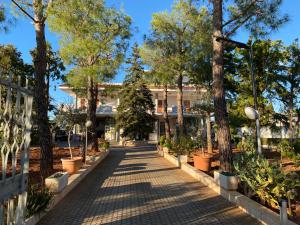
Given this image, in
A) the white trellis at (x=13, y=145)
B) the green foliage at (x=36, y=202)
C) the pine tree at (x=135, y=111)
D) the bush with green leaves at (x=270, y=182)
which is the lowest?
the green foliage at (x=36, y=202)

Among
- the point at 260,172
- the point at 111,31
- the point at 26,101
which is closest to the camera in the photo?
the point at 26,101

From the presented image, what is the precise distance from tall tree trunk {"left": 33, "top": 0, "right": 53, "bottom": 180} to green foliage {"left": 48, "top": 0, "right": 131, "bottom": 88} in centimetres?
277

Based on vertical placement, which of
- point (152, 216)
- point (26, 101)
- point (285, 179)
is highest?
point (26, 101)

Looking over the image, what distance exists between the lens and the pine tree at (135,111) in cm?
3941

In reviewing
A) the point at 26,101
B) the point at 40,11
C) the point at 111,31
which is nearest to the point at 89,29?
the point at 111,31

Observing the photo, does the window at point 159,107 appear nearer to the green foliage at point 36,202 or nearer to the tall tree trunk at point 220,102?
the tall tree trunk at point 220,102

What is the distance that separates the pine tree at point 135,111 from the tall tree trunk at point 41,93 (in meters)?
27.5

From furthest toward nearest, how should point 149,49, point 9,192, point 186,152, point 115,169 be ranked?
point 149,49 → point 186,152 → point 115,169 → point 9,192

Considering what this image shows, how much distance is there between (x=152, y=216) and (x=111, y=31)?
14834 mm

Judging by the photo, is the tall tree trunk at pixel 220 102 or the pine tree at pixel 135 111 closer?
the tall tree trunk at pixel 220 102

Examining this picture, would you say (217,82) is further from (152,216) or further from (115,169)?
(115,169)

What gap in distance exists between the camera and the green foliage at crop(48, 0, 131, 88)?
16.2 metres

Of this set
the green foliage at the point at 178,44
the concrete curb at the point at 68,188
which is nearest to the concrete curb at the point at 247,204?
the concrete curb at the point at 68,188

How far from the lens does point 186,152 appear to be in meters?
19.1
